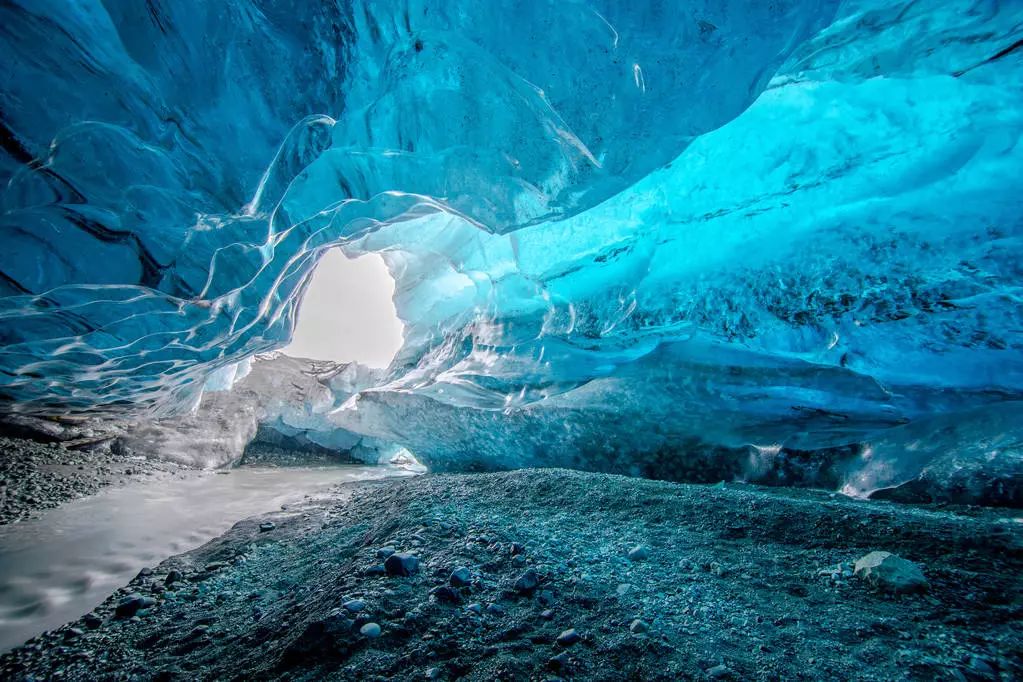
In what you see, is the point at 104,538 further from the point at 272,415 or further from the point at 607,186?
the point at 272,415

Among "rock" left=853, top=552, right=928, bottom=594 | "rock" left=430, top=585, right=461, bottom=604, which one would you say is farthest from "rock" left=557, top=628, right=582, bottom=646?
"rock" left=853, top=552, right=928, bottom=594

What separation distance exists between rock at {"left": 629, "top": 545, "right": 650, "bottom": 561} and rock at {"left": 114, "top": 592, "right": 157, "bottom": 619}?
208cm

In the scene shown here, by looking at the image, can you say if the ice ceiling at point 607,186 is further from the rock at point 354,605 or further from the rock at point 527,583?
the rock at point 527,583

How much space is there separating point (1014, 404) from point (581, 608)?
14.3ft

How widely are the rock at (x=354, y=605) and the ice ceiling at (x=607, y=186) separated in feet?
9.34

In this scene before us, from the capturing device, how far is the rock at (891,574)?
1.58 m

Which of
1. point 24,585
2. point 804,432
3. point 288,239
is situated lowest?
point 804,432

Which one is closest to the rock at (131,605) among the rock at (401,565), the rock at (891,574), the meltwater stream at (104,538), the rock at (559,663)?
the meltwater stream at (104,538)

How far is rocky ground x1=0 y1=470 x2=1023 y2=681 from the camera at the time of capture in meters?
1.21

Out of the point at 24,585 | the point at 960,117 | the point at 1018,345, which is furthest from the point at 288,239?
the point at 1018,345

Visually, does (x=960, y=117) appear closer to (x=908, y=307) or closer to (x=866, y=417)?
(x=908, y=307)

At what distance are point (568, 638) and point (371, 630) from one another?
598 mm

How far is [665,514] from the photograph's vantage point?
246 cm

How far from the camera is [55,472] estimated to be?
4.38 meters
